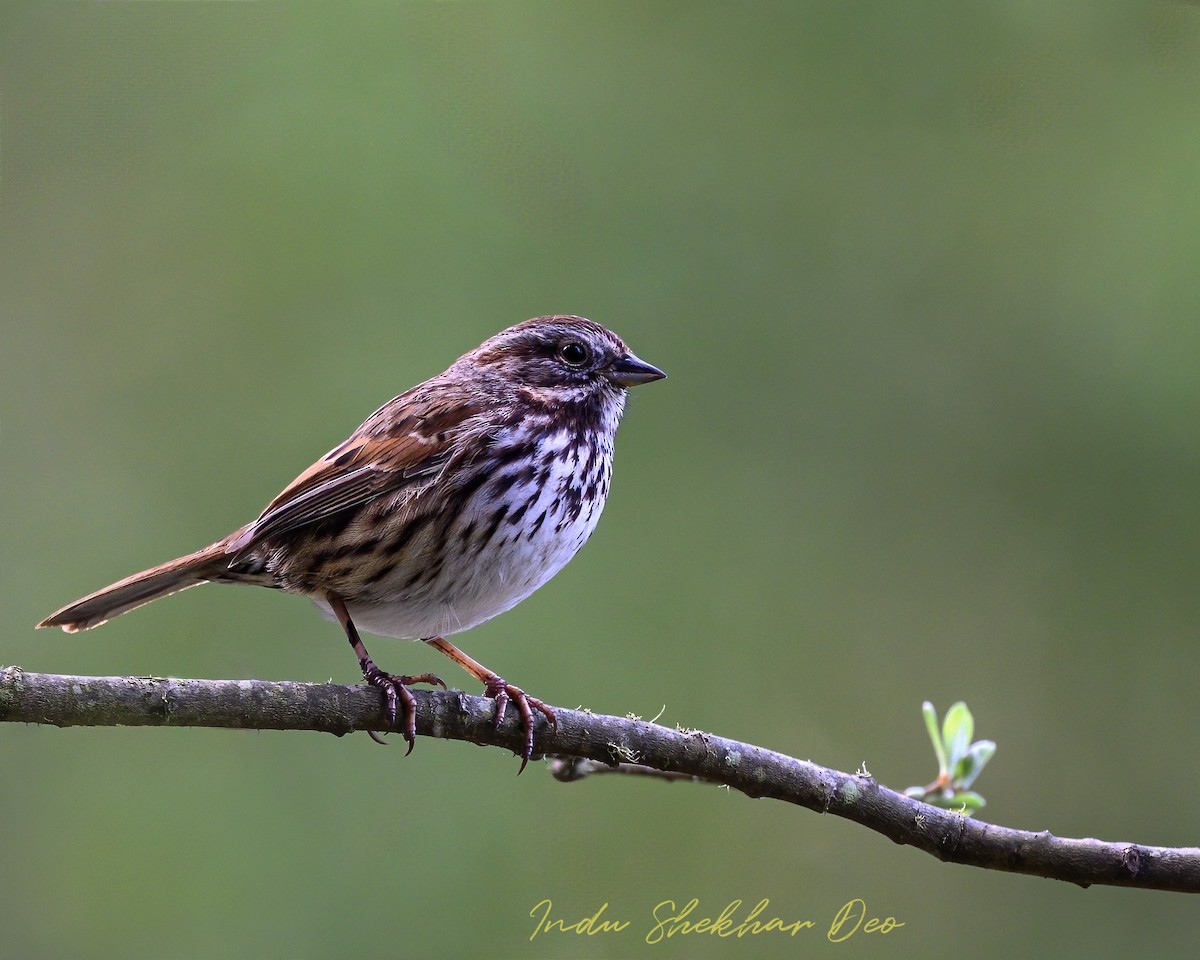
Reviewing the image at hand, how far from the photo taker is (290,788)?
19.3 ft

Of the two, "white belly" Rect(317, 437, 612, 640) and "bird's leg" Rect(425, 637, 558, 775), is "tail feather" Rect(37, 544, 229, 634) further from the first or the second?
"bird's leg" Rect(425, 637, 558, 775)

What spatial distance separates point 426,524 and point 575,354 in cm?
93

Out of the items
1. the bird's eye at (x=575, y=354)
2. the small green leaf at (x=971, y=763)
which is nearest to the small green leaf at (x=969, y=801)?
the small green leaf at (x=971, y=763)

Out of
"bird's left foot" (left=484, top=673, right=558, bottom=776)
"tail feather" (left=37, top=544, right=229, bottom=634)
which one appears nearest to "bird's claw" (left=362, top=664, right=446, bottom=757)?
"bird's left foot" (left=484, top=673, right=558, bottom=776)

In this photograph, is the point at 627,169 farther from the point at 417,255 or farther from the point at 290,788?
the point at 290,788

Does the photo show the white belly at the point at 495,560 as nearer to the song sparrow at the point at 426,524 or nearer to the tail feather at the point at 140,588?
the song sparrow at the point at 426,524

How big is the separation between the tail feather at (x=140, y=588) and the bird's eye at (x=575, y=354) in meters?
1.30

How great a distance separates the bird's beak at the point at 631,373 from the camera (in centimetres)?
416

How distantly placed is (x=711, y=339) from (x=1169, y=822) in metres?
3.54

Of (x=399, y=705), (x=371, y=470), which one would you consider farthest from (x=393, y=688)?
(x=371, y=470)

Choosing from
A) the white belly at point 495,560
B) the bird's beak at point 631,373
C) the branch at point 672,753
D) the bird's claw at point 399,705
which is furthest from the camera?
the bird's beak at point 631,373

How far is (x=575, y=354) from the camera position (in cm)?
421

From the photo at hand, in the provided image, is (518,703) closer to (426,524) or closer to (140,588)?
(426,524)

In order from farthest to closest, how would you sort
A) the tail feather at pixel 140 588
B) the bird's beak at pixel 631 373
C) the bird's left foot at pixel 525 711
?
the bird's beak at pixel 631 373
the tail feather at pixel 140 588
the bird's left foot at pixel 525 711
